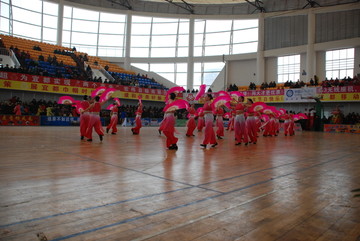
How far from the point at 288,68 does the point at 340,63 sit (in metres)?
4.70

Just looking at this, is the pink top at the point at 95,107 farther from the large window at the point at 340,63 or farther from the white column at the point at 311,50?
the large window at the point at 340,63

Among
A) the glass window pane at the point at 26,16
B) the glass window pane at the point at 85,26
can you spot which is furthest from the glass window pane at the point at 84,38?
the glass window pane at the point at 26,16

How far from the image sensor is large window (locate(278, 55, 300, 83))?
27.6 metres

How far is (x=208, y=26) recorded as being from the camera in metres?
32.0

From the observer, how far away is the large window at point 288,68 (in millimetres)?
27594

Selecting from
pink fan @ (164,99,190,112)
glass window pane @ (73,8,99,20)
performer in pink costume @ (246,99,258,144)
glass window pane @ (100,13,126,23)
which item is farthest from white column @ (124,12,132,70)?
pink fan @ (164,99,190,112)

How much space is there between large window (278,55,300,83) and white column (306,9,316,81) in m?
1.70

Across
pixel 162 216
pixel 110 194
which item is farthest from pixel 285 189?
pixel 110 194

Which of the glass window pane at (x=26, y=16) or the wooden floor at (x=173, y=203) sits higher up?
the glass window pane at (x=26, y=16)

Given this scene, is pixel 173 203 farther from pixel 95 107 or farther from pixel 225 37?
pixel 225 37

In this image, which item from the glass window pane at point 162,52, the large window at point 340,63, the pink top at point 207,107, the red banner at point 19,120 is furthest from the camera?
the glass window pane at point 162,52

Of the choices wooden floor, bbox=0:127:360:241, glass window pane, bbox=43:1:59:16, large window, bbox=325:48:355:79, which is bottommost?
wooden floor, bbox=0:127:360:241

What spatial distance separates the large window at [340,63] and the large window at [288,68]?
278 centimetres

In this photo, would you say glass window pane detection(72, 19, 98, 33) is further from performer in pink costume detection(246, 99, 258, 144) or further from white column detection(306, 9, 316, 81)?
performer in pink costume detection(246, 99, 258, 144)
